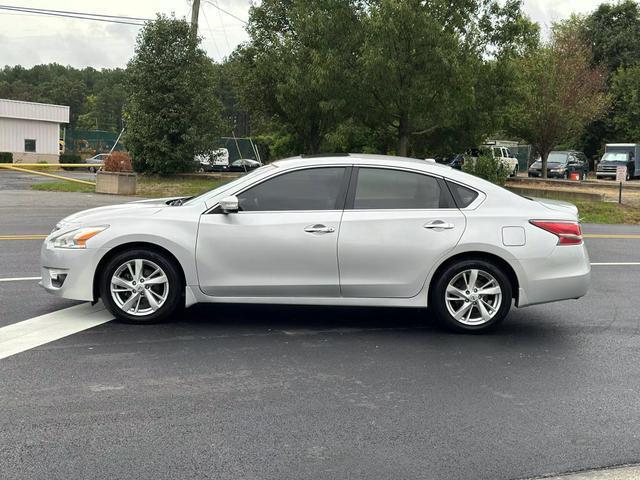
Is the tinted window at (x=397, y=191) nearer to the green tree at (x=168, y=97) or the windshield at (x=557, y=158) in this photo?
the green tree at (x=168, y=97)

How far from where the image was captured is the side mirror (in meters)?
6.04

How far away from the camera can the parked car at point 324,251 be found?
609cm

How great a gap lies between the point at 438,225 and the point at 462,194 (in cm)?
43

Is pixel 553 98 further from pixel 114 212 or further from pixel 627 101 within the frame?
pixel 114 212

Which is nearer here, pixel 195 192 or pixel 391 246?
pixel 391 246

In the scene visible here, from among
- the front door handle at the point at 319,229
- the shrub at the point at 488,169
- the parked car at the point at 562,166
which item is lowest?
the front door handle at the point at 319,229

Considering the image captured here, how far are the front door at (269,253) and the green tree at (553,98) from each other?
1131 inches

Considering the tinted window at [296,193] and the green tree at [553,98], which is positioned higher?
the green tree at [553,98]

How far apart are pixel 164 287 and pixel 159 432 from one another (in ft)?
7.58

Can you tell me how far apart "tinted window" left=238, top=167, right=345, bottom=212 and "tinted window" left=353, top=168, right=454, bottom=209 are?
209 mm

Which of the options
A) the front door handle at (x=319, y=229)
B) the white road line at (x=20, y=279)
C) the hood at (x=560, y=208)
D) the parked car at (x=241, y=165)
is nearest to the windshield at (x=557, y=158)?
the parked car at (x=241, y=165)

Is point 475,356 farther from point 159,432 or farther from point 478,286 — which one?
point 159,432

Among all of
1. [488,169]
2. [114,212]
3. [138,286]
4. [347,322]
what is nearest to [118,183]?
[488,169]

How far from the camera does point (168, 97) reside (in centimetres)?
2642
